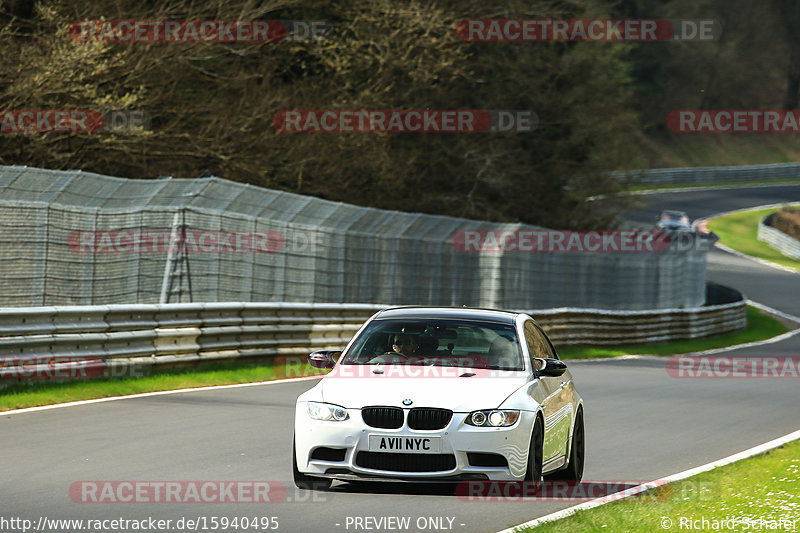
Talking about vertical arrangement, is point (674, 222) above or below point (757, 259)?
above

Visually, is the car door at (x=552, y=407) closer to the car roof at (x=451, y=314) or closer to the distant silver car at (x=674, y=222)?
the car roof at (x=451, y=314)

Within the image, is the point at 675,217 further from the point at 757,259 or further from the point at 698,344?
the point at 698,344

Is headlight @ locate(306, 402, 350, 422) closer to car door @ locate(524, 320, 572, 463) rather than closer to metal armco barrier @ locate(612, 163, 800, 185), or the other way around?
car door @ locate(524, 320, 572, 463)

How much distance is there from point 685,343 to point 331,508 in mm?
30886

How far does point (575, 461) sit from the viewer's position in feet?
34.2

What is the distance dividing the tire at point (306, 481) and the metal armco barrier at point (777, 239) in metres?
63.2

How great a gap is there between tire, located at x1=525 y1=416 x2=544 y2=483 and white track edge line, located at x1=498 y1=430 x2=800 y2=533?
13.9 inches

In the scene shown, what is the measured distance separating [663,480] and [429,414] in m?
2.59

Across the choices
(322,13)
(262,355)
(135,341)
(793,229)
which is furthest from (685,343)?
(793,229)

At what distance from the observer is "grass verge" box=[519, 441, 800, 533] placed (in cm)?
804

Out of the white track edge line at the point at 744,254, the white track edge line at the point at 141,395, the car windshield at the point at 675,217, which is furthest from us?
the car windshield at the point at 675,217

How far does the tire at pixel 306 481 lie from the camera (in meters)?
9.11

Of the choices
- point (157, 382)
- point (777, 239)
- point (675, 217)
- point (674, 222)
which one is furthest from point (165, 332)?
point (777, 239)

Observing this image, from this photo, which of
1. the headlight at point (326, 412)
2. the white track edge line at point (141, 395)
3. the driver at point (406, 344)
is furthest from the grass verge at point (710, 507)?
the white track edge line at point (141, 395)
